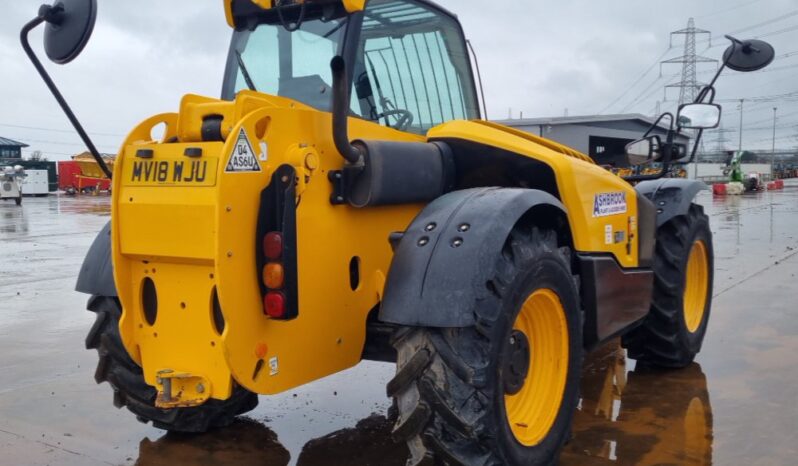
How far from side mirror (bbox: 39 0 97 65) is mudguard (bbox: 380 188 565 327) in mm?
1549

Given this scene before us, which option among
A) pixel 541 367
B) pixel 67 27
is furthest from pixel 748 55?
pixel 67 27

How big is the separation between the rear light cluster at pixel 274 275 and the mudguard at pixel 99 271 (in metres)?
1.20

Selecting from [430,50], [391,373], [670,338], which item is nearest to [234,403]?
[391,373]

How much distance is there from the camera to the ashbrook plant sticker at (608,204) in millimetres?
4266

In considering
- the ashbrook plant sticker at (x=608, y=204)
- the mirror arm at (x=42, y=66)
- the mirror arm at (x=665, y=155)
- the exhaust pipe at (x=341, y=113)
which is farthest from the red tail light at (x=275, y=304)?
the mirror arm at (x=665, y=155)

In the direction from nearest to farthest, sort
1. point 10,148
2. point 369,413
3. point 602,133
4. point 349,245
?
point 349,245
point 369,413
point 602,133
point 10,148

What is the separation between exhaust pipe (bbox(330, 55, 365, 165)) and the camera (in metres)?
2.79

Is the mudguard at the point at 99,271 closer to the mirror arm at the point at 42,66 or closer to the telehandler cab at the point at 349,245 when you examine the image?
the telehandler cab at the point at 349,245

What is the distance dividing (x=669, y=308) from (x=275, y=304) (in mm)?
3378

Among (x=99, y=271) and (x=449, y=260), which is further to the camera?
(x=99, y=271)

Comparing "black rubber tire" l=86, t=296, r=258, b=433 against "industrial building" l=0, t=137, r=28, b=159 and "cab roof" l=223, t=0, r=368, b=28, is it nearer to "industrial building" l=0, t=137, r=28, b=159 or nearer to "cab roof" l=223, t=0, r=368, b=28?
"cab roof" l=223, t=0, r=368, b=28

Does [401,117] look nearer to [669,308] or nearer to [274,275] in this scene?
[274,275]

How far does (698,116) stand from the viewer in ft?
16.4

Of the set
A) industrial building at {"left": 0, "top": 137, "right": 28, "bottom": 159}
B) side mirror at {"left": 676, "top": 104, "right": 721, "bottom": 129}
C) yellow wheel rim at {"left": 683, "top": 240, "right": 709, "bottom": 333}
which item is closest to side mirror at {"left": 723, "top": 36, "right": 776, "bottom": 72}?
side mirror at {"left": 676, "top": 104, "right": 721, "bottom": 129}
